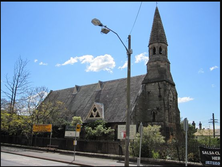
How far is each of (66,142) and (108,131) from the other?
579 cm

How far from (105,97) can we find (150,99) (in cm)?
815

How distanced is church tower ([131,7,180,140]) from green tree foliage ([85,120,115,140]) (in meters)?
3.77

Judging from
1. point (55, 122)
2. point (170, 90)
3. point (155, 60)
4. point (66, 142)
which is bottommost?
point (66, 142)

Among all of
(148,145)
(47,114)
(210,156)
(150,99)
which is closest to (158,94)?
(150,99)

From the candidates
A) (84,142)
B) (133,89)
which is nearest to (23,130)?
(84,142)

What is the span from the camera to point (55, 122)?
106ft

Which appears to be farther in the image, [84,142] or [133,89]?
[133,89]

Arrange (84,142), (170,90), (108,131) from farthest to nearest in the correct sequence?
(170,90)
(108,131)
(84,142)

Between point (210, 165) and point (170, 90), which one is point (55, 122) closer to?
point (170, 90)

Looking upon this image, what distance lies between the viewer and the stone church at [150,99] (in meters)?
29.2

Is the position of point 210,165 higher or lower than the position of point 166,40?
lower

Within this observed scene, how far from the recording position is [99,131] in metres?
27.4

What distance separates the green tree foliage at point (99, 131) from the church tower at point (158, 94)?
3.77m

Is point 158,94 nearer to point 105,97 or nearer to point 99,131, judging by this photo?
point 105,97
